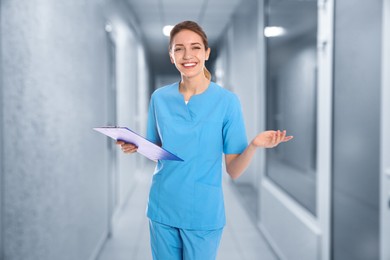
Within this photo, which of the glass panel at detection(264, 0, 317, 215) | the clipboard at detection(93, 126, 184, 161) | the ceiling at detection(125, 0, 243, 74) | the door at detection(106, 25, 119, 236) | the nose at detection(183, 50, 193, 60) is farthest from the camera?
the ceiling at detection(125, 0, 243, 74)

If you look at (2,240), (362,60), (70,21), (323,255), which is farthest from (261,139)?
(70,21)

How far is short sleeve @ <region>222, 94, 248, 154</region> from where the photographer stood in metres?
1.04

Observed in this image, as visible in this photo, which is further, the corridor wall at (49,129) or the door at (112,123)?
the door at (112,123)

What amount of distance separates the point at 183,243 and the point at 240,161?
0.29 meters

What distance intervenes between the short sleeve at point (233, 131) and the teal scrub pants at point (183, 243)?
0.82 feet

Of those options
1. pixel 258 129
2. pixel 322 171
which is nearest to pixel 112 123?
pixel 258 129

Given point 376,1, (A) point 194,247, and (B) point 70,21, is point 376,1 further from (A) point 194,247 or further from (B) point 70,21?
(B) point 70,21

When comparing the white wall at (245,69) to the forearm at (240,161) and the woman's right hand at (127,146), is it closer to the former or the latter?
the forearm at (240,161)

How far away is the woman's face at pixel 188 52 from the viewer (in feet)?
3.22

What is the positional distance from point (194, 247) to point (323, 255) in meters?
1.09

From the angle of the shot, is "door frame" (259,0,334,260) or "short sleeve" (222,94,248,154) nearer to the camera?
"short sleeve" (222,94,248,154)

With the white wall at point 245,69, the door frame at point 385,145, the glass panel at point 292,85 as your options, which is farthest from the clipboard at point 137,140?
the white wall at point 245,69

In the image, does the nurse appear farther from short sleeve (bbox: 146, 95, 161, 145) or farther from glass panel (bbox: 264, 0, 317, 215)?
glass panel (bbox: 264, 0, 317, 215)

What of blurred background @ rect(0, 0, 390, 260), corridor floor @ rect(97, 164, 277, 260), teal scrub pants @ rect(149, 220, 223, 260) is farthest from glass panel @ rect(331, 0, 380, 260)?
corridor floor @ rect(97, 164, 277, 260)
